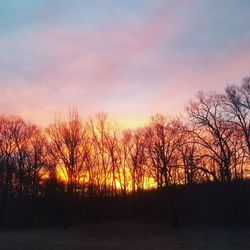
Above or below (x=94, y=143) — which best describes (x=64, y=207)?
below

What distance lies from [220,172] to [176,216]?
8.26 m

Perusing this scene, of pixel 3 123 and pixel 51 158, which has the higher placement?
pixel 3 123

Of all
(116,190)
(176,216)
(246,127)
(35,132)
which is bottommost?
(176,216)

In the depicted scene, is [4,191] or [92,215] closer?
[92,215]

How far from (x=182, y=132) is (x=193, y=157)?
3.70 metres

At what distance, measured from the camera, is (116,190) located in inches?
2343

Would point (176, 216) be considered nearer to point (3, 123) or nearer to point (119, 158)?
point (119, 158)

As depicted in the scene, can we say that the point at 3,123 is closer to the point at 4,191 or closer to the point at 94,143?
the point at 4,191

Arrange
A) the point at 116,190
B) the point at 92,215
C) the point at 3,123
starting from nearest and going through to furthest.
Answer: the point at 92,215
the point at 116,190
the point at 3,123

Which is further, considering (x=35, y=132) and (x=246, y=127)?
(x=35, y=132)

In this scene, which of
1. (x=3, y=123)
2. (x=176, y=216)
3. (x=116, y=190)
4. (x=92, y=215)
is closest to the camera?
(x=176, y=216)

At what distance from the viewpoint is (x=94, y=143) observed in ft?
197

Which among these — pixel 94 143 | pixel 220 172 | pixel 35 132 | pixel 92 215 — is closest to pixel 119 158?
pixel 94 143

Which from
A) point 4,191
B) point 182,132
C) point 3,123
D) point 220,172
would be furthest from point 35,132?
point 220,172
